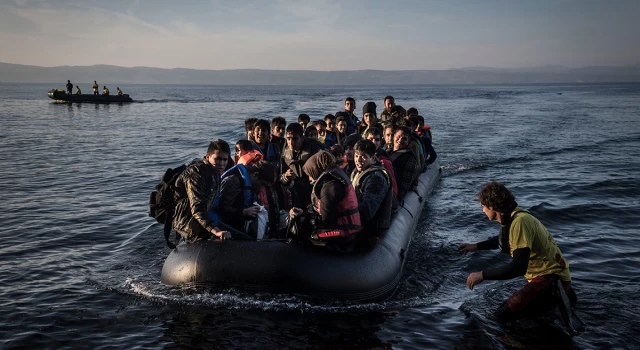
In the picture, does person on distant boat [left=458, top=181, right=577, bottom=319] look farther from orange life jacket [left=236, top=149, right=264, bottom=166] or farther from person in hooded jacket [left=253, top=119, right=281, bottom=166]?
person in hooded jacket [left=253, top=119, right=281, bottom=166]

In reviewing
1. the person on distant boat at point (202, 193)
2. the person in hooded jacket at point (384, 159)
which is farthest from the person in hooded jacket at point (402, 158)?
the person on distant boat at point (202, 193)

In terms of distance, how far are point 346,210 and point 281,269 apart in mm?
1104

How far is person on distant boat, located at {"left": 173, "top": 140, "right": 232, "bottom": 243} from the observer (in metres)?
6.66

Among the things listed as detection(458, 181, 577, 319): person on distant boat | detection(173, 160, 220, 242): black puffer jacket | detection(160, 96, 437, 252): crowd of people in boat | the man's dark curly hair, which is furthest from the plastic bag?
the man's dark curly hair

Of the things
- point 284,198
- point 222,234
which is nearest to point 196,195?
point 222,234

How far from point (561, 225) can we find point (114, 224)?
9.60 meters

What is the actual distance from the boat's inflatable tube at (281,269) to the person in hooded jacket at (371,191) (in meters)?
0.38

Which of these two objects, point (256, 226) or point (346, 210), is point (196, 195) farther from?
point (346, 210)

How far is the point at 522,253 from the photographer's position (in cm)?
544

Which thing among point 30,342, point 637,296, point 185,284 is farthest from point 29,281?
point 637,296

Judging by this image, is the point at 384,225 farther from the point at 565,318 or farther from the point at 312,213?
the point at 565,318

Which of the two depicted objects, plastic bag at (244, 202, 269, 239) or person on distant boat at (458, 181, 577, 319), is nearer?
person on distant boat at (458, 181, 577, 319)

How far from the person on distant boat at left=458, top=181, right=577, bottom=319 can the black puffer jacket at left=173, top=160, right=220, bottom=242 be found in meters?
3.16

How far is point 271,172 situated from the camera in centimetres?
732
